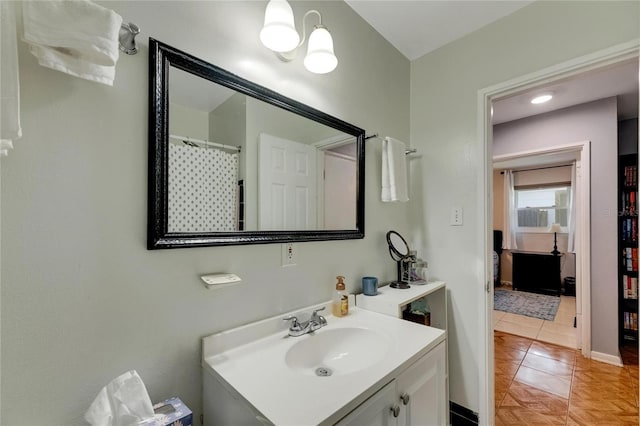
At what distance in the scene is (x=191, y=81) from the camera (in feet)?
3.12

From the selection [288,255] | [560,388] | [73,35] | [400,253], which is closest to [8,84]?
[73,35]

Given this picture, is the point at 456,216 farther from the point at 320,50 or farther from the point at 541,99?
the point at 541,99

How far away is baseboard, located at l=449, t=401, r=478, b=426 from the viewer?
1631mm

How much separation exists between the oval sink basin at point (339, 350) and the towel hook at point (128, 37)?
3.66 ft

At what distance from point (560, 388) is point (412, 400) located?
2001 millimetres

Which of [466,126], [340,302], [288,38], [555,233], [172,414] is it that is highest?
[288,38]

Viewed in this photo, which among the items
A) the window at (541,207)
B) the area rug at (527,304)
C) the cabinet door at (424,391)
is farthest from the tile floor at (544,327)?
the cabinet door at (424,391)

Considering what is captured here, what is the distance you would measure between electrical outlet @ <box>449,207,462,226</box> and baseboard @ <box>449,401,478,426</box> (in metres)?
1.14

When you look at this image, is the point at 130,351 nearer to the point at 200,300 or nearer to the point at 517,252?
the point at 200,300

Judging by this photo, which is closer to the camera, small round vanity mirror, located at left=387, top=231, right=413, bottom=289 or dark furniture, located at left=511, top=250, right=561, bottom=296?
small round vanity mirror, located at left=387, top=231, right=413, bottom=289

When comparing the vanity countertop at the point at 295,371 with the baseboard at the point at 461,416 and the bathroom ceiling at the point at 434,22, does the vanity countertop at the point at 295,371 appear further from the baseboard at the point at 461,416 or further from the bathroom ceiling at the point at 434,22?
the bathroom ceiling at the point at 434,22

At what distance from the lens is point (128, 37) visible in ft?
2.60

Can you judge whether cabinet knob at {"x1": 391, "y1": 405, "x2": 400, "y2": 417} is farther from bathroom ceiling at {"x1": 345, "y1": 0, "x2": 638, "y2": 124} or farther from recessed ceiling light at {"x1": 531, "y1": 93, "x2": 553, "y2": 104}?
recessed ceiling light at {"x1": 531, "y1": 93, "x2": 553, "y2": 104}

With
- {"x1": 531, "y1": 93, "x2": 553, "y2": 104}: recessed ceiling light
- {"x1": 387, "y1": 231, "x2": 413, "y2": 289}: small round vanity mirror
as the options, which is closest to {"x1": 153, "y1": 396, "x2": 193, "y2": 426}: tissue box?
{"x1": 387, "y1": 231, "x2": 413, "y2": 289}: small round vanity mirror
